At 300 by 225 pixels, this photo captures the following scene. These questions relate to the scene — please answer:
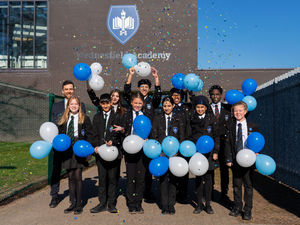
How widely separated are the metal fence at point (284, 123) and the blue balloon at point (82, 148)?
428 cm

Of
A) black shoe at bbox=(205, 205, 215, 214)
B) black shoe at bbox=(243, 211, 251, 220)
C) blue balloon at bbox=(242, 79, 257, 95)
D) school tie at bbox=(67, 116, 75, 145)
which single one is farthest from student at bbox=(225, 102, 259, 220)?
school tie at bbox=(67, 116, 75, 145)

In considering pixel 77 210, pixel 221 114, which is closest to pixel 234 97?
pixel 221 114

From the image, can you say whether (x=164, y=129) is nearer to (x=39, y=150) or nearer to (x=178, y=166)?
(x=178, y=166)

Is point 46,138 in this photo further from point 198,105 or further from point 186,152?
point 198,105

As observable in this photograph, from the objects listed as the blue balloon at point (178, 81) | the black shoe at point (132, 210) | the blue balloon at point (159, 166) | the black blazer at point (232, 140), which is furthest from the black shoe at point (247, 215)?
the blue balloon at point (178, 81)

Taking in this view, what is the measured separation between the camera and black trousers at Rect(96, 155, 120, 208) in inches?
166

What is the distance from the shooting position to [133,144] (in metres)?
3.83

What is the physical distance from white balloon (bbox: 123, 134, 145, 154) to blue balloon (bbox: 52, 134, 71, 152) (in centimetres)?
91

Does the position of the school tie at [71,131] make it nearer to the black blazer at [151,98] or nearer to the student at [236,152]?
the black blazer at [151,98]

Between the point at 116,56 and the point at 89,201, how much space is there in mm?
12722

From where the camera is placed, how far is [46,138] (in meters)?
4.11

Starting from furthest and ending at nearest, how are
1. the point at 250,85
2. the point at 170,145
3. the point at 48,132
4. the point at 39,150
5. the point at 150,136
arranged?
the point at 250,85 < the point at 150,136 < the point at 48,132 < the point at 39,150 < the point at 170,145

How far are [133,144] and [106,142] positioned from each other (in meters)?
0.55

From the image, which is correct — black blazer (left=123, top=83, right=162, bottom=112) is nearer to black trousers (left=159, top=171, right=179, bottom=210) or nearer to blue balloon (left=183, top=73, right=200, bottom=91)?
blue balloon (left=183, top=73, right=200, bottom=91)
